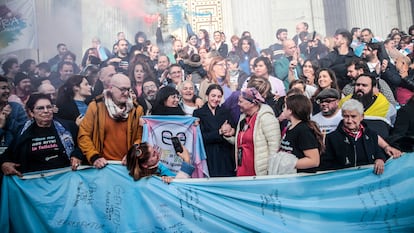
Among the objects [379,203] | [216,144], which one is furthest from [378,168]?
[216,144]

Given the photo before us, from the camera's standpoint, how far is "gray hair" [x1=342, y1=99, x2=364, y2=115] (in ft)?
17.4

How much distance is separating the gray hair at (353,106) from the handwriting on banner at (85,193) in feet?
9.18

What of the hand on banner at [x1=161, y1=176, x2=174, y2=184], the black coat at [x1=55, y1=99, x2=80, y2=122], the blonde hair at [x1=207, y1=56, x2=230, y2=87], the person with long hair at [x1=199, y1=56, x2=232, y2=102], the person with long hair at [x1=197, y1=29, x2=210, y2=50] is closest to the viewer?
the hand on banner at [x1=161, y1=176, x2=174, y2=184]

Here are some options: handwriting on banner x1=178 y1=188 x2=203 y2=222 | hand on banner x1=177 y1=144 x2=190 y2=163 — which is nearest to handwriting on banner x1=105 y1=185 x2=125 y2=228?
handwriting on banner x1=178 y1=188 x2=203 y2=222

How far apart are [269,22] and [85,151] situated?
265cm

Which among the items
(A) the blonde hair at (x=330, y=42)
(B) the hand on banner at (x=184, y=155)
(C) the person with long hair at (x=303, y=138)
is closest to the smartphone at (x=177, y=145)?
(B) the hand on banner at (x=184, y=155)

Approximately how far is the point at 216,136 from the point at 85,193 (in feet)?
5.03

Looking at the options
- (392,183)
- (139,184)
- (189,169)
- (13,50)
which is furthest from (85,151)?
(392,183)

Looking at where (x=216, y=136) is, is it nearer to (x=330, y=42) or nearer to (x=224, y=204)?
(x=224, y=204)

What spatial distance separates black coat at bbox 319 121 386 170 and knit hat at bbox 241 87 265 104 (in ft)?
2.83

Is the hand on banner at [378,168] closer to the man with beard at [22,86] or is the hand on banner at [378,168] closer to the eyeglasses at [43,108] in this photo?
the eyeglasses at [43,108]

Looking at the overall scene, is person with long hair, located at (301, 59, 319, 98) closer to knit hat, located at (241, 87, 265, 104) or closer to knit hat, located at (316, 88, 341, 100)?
knit hat, located at (316, 88, 341, 100)

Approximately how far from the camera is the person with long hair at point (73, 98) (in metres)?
5.56

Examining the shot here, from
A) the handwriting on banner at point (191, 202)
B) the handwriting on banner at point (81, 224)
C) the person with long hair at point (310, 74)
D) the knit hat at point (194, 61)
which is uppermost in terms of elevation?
the knit hat at point (194, 61)
